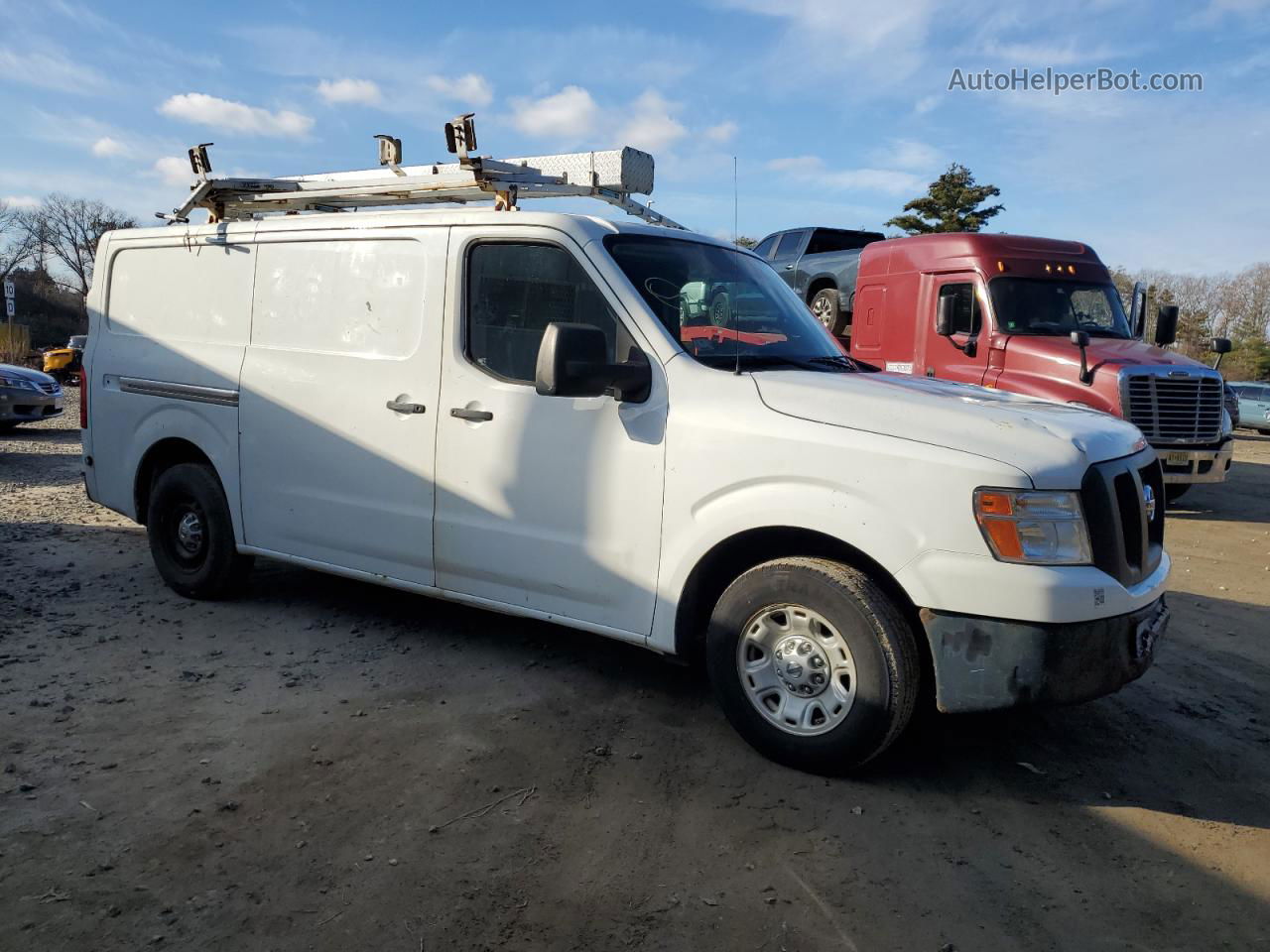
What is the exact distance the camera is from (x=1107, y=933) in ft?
8.72

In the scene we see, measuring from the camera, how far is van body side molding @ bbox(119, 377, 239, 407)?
5.18 m

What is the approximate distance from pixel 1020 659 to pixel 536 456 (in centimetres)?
207

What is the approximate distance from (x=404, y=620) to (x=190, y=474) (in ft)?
4.96

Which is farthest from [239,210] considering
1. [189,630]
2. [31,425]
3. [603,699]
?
[31,425]

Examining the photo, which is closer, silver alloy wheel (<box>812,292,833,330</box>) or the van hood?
the van hood

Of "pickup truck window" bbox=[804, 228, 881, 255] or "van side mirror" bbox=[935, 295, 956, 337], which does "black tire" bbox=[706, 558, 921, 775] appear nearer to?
"van side mirror" bbox=[935, 295, 956, 337]

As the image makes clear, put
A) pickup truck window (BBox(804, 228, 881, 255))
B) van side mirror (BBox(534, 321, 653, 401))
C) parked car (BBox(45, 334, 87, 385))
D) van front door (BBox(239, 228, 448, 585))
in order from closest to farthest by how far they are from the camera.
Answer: van side mirror (BBox(534, 321, 653, 401)) < van front door (BBox(239, 228, 448, 585)) < pickup truck window (BBox(804, 228, 881, 255)) < parked car (BBox(45, 334, 87, 385))

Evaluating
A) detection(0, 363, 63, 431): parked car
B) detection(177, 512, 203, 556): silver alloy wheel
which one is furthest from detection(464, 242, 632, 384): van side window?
detection(0, 363, 63, 431): parked car

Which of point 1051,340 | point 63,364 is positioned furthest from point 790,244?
point 63,364

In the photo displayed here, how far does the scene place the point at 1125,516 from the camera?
347 centimetres

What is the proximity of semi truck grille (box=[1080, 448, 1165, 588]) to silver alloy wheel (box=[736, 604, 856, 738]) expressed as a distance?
0.95 m

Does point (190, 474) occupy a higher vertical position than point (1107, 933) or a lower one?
higher

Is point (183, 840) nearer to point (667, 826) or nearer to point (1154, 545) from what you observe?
point (667, 826)

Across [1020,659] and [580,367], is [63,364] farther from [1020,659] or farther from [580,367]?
[1020,659]
